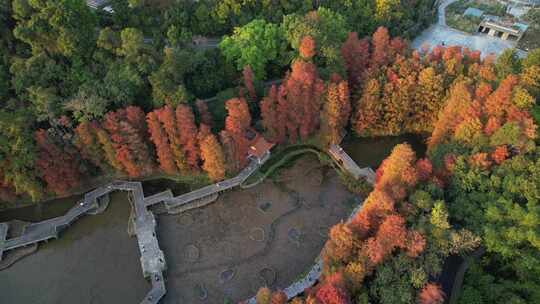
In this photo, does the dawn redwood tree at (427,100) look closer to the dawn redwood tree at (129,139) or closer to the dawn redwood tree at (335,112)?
the dawn redwood tree at (335,112)

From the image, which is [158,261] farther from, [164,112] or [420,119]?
[420,119]

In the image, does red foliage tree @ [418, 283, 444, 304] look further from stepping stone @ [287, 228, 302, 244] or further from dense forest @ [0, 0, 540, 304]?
stepping stone @ [287, 228, 302, 244]

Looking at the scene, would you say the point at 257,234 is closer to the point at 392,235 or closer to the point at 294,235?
the point at 294,235

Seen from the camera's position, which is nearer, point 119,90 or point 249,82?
point 119,90

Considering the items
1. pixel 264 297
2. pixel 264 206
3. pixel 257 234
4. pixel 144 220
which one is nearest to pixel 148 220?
pixel 144 220

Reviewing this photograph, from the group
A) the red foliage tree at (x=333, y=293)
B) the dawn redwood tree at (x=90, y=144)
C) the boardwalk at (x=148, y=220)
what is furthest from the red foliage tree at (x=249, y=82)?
the red foliage tree at (x=333, y=293)

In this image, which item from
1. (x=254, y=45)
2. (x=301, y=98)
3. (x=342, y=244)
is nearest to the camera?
(x=342, y=244)

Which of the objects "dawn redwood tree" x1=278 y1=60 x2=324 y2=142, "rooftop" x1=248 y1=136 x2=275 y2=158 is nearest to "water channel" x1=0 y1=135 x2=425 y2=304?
"rooftop" x1=248 y1=136 x2=275 y2=158
